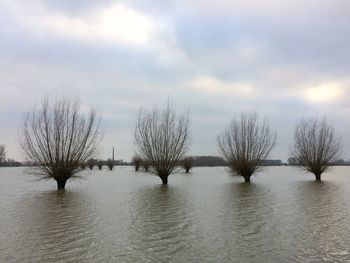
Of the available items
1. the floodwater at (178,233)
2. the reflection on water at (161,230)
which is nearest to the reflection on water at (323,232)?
the floodwater at (178,233)

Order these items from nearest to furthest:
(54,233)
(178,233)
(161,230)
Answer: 1. (178,233)
2. (54,233)
3. (161,230)

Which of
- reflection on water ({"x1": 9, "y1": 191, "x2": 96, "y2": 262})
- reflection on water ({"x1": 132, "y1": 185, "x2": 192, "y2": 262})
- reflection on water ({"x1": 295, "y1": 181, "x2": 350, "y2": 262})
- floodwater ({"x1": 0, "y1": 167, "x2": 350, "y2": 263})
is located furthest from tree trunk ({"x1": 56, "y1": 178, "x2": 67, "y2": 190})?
reflection on water ({"x1": 295, "y1": 181, "x2": 350, "y2": 262})

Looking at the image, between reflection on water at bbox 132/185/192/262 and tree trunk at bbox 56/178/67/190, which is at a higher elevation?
tree trunk at bbox 56/178/67/190

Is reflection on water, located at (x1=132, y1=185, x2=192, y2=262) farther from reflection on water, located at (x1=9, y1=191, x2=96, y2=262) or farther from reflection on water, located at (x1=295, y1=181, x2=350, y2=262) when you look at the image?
reflection on water, located at (x1=295, y1=181, x2=350, y2=262)

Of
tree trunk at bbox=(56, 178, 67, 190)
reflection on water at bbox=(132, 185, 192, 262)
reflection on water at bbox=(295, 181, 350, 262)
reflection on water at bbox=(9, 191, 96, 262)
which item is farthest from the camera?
tree trunk at bbox=(56, 178, 67, 190)

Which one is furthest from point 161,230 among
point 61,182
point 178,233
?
point 61,182

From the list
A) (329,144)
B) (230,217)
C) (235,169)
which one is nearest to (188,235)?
(230,217)

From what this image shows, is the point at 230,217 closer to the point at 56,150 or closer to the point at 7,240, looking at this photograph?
the point at 7,240

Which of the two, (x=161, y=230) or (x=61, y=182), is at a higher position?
(x=61, y=182)

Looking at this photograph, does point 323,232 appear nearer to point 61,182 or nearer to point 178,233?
point 178,233

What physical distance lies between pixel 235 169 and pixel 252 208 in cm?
2403

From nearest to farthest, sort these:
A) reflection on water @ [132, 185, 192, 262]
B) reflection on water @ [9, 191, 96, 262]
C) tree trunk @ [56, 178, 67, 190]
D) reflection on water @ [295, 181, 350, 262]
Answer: reflection on water @ [295, 181, 350, 262]
reflection on water @ [9, 191, 96, 262]
reflection on water @ [132, 185, 192, 262]
tree trunk @ [56, 178, 67, 190]

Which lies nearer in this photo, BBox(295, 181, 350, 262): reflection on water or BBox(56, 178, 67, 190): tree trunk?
BBox(295, 181, 350, 262): reflection on water

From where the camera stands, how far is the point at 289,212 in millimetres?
15000
